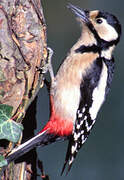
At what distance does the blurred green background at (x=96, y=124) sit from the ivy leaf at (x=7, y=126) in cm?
188

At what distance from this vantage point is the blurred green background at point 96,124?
4297mm

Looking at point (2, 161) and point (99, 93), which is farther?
point (99, 93)

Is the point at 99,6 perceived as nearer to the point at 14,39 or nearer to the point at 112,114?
the point at 112,114

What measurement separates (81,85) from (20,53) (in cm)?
60

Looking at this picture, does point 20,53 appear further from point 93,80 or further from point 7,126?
point 93,80

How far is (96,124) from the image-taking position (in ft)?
14.5

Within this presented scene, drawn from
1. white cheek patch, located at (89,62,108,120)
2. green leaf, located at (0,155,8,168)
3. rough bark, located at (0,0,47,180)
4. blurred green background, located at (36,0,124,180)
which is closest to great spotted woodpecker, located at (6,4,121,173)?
white cheek patch, located at (89,62,108,120)

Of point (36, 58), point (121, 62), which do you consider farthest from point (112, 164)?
point (36, 58)

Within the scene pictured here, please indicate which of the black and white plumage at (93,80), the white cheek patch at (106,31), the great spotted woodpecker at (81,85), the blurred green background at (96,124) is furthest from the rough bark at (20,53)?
the blurred green background at (96,124)

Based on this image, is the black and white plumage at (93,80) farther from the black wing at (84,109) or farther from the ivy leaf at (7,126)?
the ivy leaf at (7,126)

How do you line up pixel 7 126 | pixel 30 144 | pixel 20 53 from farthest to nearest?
pixel 30 144 → pixel 20 53 → pixel 7 126

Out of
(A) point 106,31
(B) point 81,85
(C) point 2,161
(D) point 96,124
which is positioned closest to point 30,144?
(C) point 2,161

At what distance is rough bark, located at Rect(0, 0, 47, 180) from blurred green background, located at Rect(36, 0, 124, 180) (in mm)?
1654

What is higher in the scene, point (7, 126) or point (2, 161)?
point (7, 126)
